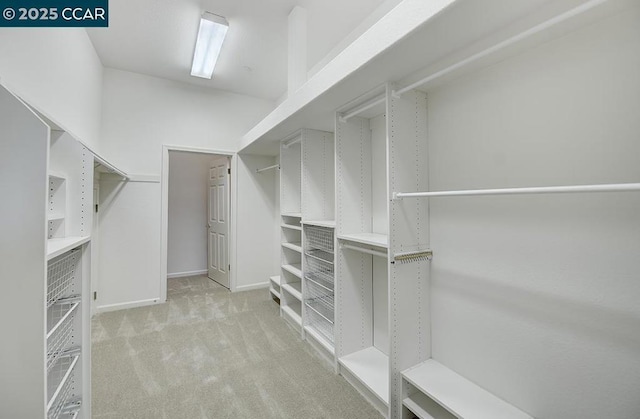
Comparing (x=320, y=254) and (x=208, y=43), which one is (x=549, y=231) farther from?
(x=208, y=43)

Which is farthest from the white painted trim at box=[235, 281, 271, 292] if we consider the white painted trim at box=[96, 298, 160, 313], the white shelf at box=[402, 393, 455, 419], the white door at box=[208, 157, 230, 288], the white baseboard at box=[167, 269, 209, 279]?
the white shelf at box=[402, 393, 455, 419]

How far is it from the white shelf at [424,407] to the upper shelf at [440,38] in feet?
6.04

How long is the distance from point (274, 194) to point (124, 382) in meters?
3.01

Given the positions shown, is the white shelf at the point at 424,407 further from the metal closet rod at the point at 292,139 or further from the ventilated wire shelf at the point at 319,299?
the metal closet rod at the point at 292,139

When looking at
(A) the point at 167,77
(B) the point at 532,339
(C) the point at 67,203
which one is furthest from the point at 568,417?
(A) the point at 167,77

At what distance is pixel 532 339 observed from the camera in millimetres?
1356

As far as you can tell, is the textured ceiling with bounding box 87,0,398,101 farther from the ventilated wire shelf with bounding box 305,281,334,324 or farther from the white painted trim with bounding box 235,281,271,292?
the white painted trim with bounding box 235,281,271,292

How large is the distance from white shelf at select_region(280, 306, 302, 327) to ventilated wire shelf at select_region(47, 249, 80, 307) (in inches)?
74.8

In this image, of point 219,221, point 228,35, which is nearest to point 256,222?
point 219,221

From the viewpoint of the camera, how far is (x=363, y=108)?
1.97m

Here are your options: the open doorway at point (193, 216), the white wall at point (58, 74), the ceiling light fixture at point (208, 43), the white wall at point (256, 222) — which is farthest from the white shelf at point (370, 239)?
the open doorway at point (193, 216)

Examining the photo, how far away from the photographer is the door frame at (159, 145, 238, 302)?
3.76 meters

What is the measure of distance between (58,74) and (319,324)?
9.84 feet

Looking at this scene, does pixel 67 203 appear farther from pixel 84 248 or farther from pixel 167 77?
pixel 167 77
